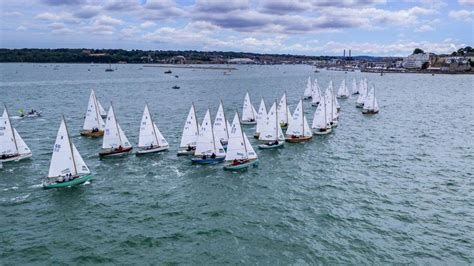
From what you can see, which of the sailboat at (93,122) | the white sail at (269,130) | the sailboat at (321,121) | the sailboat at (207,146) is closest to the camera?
the sailboat at (207,146)

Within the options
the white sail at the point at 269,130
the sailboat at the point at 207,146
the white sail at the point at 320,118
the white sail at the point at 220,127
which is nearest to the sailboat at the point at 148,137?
the sailboat at the point at 207,146

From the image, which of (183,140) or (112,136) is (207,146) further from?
(112,136)

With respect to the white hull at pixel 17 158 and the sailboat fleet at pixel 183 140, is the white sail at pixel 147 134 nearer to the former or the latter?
the sailboat fleet at pixel 183 140

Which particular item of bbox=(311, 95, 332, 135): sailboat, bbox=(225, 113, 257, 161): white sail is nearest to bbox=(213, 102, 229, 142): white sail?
bbox=(225, 113, 257, 161): white sail

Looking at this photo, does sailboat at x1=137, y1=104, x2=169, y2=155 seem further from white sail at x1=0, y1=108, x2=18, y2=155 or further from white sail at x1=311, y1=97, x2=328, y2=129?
white sail at x1=311, y1=97, x2=328, y2=129

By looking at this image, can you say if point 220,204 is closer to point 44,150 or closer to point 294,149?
point 294,149

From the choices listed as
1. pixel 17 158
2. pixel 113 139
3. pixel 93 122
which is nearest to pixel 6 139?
pixel 17 158
